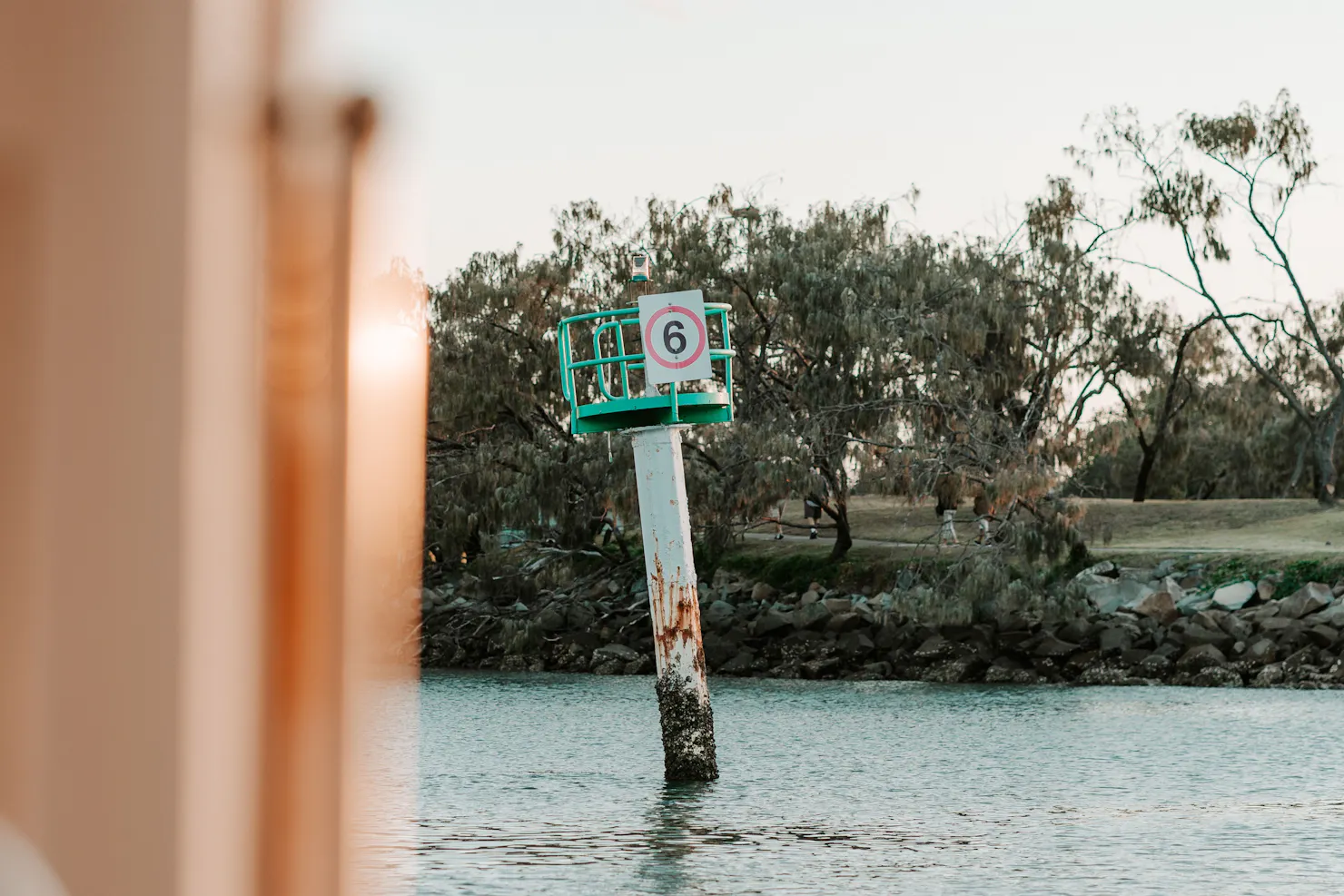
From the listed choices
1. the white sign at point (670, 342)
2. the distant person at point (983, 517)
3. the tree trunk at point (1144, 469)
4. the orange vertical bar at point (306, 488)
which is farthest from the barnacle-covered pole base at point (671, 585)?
the tree trunk at point (1144, 469)

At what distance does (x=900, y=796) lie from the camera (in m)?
16.5

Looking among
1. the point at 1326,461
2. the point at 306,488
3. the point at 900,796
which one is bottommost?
the point at 900,796

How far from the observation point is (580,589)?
106 feet

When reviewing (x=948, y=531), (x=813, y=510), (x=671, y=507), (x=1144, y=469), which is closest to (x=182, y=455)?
(x=671, y=507)

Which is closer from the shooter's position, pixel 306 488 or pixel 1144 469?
pixel 306 488

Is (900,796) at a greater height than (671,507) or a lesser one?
lesser

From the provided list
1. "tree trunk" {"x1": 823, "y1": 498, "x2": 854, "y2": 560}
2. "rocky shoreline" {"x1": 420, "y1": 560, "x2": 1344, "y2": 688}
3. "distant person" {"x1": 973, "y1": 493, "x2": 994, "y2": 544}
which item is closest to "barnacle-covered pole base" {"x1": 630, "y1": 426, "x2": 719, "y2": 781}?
"rocky shoreline" {"x1": 420, "y1": 560, "x2": 1344, "y2": 688}

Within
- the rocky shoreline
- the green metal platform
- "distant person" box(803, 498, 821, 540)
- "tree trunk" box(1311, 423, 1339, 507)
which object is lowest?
the rocky shoreline

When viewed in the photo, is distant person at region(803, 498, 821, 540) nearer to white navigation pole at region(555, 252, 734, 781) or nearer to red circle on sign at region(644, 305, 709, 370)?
white navigation pole at region(555, 252, 734, 781)

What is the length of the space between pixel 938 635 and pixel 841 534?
358 cm

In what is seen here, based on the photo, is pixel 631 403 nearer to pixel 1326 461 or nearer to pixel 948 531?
pixel 948 531

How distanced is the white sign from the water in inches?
166

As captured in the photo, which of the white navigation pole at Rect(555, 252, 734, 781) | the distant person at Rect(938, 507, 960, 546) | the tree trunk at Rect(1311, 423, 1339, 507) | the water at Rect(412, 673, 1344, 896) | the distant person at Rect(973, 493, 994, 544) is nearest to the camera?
the water at Rect(412, 673, 1344, 896)

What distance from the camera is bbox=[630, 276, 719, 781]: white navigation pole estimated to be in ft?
48.5
